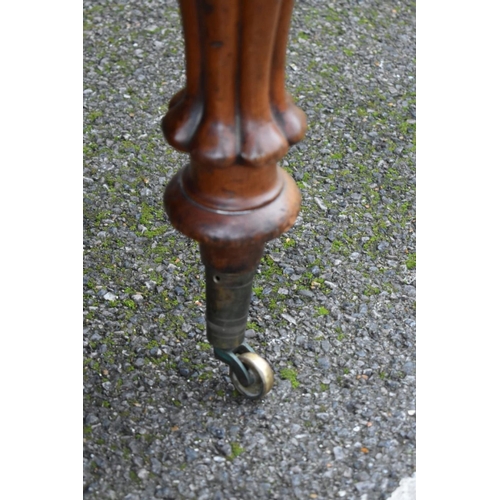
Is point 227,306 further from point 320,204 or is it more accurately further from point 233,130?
Result: point 320,204

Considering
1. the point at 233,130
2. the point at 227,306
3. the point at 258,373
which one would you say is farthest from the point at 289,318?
the point at 233,130

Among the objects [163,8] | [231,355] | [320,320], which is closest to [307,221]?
[320,320]

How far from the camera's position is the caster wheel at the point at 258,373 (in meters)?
1.37

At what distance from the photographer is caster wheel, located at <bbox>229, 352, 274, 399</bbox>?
137 cm

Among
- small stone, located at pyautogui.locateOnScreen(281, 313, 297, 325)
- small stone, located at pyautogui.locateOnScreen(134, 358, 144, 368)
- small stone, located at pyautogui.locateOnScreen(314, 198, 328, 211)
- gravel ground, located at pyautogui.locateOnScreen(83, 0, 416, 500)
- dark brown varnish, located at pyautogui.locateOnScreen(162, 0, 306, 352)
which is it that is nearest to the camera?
dark brown varnish, located at pyautogui.locateOnScreen(162, 0, 306, 352)

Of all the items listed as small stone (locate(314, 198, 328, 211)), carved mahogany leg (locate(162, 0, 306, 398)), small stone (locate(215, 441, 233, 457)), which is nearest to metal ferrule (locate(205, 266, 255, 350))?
carved mahogany leg (locate(162, 0, 306, 398))

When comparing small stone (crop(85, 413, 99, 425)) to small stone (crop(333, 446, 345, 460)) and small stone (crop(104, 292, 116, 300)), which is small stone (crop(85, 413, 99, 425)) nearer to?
small stone (crop(104, 292, 116, 300))

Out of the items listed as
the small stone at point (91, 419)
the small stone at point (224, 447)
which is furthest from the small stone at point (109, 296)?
the small stone at point (224, 447)

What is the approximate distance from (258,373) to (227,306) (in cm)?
17

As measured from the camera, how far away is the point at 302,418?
1.43 m

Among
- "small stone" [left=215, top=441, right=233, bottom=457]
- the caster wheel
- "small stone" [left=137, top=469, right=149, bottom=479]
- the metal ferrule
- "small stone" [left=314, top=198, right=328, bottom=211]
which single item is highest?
the metal ferrule

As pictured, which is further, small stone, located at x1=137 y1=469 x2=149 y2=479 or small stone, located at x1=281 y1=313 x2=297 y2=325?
small stone, located at x1=281 y1=313 x2=297 y2=325

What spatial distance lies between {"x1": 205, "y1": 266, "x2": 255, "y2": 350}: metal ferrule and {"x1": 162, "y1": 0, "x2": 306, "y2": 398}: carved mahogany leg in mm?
26

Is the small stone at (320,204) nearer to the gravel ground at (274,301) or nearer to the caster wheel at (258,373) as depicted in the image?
the gravel ground at (274,301)
